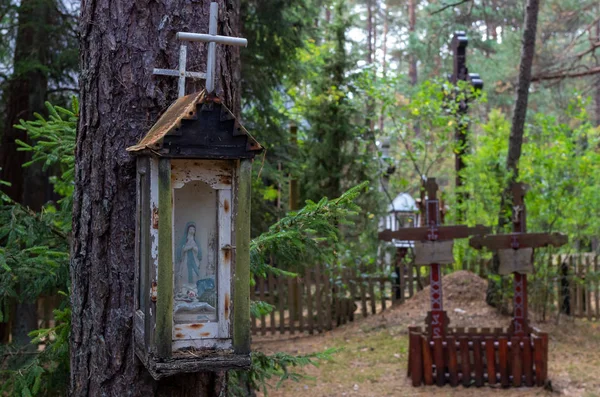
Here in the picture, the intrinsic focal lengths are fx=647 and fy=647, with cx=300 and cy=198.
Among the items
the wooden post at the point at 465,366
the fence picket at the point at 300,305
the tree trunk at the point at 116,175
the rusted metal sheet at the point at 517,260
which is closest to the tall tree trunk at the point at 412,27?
the fence picket at the point at 300,305

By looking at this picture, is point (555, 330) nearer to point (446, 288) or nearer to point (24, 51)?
point (446, 288)

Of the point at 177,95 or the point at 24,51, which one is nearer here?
the point at 177,95

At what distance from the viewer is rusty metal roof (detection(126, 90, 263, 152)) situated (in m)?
2.13

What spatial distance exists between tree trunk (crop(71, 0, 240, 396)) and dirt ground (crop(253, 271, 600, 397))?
16.2ft

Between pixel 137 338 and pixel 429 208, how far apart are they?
6066 mm

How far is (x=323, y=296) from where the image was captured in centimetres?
1228

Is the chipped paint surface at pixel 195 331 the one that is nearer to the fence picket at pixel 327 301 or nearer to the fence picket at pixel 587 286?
the fence picket at pixel 327 301

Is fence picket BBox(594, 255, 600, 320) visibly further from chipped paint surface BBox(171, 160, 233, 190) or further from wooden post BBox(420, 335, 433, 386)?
chipped paint surface BBox(171, 160, 233, 190)

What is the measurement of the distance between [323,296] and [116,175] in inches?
394

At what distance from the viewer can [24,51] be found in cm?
827

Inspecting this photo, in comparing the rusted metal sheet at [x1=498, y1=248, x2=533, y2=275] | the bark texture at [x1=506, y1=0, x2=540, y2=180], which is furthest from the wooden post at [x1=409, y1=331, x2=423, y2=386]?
the bark texture at [x1=506, y1=0, x2=540, y2=180]

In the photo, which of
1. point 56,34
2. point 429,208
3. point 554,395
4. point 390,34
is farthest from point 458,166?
point 390,34

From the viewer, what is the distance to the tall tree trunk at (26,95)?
26.5 feet

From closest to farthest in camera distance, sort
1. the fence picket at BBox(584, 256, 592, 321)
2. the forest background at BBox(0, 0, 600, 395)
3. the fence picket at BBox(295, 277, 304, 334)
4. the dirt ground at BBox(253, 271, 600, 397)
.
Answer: the forest background at BBox(0, 0, 600, 395), the dirt ground at BBox(253, 271, 600, 397), the fence picket at BBox(584, 256, 592, 321), the fence picket at BBox(295, 277, 304, 334)
